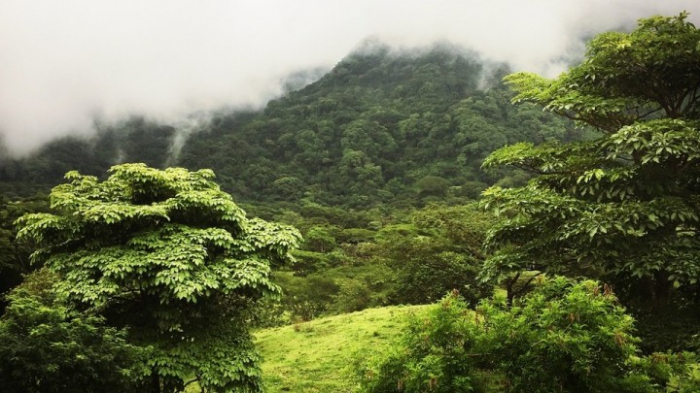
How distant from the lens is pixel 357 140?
109 metres

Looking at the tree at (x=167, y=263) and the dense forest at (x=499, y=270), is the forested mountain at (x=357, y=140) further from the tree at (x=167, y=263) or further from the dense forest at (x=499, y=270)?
the tree at (x=167, y=263)

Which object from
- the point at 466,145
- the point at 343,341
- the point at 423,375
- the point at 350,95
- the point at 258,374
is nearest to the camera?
the point at 423,375

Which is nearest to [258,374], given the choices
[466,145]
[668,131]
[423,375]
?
[423,375]

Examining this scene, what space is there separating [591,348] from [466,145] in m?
92.8

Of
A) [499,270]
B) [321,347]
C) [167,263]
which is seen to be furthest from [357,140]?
[167,263]

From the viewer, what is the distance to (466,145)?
95312 mm

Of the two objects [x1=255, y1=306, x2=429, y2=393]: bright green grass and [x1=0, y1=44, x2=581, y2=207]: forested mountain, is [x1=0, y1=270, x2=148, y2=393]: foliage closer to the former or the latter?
[x1=255, y1=306, x2=429, y2=393]: bright green grass

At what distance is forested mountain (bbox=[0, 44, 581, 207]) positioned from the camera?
93.8 meters

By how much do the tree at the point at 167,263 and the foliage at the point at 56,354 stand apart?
1.20m

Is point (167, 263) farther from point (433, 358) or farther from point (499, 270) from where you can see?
point (499, 270)

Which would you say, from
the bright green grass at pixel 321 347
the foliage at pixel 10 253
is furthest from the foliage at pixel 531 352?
the foliage at pixel 10 253

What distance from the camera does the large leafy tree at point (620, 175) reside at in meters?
7.14

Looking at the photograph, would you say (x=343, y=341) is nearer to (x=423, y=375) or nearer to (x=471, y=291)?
(x=471, y=291)

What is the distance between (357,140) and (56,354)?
10450cm
